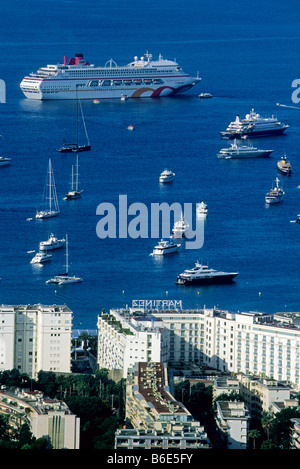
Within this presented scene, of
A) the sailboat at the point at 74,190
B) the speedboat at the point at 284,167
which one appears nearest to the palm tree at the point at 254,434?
the sailboat at the point at 74,190

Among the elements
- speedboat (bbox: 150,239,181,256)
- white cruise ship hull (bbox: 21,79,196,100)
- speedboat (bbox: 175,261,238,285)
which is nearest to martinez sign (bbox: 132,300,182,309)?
speedboat (bbox: 175,261,238,285)

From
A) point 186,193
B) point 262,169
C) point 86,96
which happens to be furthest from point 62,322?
point 86,96

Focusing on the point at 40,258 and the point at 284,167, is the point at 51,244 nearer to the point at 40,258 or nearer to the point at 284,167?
the point at 40,258

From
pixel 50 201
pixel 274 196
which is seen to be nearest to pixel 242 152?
pixel 274 196

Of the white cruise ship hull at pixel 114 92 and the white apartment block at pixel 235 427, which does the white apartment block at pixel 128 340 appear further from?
the white cruise ship hull at pixel 114 92

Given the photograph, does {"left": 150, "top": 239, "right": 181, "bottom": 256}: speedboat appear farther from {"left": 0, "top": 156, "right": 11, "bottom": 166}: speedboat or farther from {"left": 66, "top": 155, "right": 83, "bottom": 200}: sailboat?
{"left": 0, "top": 156, "right": 11, "bottom": 166}: speedboat
